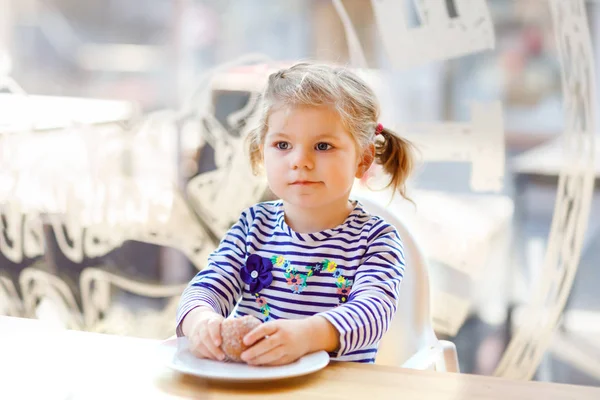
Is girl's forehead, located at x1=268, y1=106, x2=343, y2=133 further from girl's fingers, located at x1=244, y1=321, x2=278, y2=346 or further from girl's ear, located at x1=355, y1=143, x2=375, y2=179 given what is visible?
girl's fingers, located at x1=244, y1=321, x2=278, y2=346

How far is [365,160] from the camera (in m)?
1.32

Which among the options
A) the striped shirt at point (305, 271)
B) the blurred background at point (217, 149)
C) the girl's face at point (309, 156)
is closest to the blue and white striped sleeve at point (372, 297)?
the striped shirt at point (305, 271)

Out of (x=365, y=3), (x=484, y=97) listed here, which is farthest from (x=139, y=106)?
(x=484, y=97)

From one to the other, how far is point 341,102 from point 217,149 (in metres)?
1.00

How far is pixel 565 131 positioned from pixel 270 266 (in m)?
0.93

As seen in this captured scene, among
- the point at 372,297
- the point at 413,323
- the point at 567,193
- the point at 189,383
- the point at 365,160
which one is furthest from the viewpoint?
the point at 567,193

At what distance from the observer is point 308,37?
6.68 feet

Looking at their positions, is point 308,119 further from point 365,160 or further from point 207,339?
point 207,339

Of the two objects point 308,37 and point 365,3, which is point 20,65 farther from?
point 365,3

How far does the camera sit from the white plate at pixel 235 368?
0.92 metres

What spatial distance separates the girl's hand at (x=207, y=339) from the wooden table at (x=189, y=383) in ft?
0.16

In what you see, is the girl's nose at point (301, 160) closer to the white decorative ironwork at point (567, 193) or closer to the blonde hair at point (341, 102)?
the blonde hair at point (341, 102)

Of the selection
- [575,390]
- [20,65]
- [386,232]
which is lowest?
[575,390]

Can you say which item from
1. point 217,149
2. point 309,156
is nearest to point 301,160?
point 309,156
